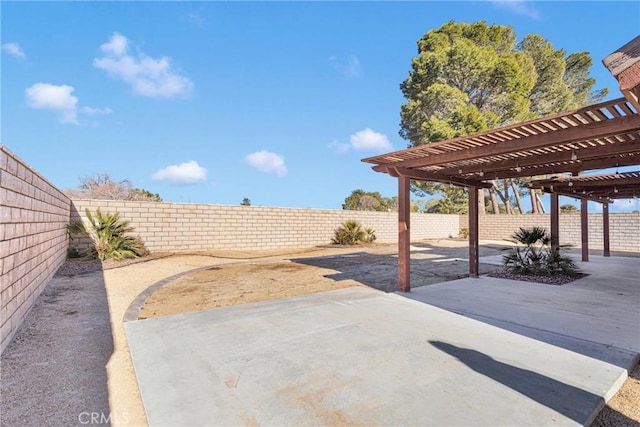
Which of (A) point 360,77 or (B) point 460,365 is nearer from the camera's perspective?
(B) point 460,365

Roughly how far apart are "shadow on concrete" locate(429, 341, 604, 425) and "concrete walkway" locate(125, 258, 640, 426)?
11 millimetres

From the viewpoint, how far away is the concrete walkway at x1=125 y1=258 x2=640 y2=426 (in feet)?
6.82

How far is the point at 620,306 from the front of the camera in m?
4.83

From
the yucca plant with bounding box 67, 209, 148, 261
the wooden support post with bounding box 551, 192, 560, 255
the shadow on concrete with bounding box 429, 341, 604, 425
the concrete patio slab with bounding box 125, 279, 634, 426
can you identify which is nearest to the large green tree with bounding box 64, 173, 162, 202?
the yucca plant with bounding box 67, 209, 148, 261

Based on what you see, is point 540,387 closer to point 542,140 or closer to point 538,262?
point 542,140

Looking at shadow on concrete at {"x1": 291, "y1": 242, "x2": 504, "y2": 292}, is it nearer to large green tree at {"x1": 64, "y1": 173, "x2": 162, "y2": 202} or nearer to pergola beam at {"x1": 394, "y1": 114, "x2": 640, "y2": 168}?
pergola beam at {"x1": 394, "y1": 114, "x2": 640, "y2": 168}

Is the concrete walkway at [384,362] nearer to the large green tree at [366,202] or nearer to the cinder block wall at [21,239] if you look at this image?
the cinder block wall at [21,239]

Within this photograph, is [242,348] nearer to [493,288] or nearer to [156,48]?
[493,288]

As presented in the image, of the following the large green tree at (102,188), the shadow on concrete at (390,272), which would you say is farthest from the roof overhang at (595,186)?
the large green tree at (102,188)

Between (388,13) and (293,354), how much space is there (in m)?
12.0

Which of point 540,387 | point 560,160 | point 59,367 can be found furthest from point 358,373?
point 560,160

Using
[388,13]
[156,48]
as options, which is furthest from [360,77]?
[156,48]

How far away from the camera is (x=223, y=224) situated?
12.6m

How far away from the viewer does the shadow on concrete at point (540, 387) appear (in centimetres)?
209
